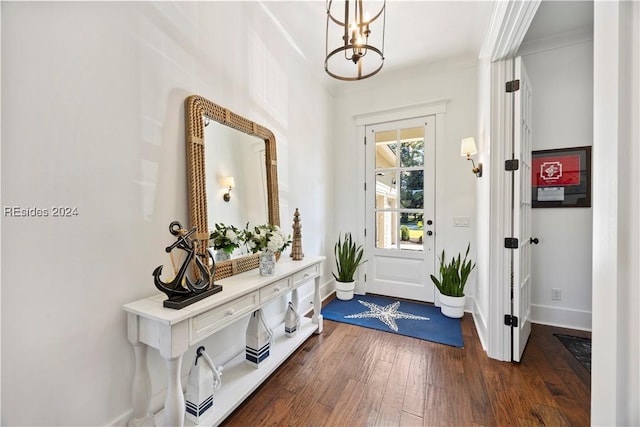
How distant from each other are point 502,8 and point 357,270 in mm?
2928

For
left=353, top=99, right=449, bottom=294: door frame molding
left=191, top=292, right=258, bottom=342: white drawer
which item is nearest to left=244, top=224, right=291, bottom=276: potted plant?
left=191, top=292, right=258, bottom=342: white drawer

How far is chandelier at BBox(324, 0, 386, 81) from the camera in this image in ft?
4.67

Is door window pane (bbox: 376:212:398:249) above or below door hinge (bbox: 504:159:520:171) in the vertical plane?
below

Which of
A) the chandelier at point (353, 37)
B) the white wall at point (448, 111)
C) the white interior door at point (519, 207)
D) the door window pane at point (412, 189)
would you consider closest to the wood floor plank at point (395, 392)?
the white interior door at point (519, 207)

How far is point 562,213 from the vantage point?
8.53 feet

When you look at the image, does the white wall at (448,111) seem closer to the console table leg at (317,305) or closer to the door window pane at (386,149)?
the door window pane at (386,149)

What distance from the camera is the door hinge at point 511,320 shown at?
1994 mm

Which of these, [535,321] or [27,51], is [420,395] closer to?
[535,321]

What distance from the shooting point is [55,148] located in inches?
42.3

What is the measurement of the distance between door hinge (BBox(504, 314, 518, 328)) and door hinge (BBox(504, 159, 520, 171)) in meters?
1.13

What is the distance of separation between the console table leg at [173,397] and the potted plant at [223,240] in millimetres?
683

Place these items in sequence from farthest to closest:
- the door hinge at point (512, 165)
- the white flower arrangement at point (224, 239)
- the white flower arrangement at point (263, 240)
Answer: the door hinge at point (512, 165)
the white flower arrangement at point (263, 240)
the white flower arrangement at point (224, 239)

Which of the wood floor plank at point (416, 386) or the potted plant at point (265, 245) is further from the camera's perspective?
the potted plant at point (265, 245)

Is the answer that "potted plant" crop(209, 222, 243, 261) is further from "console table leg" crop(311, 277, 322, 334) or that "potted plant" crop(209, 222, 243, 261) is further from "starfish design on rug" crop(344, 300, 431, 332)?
"starfish design on rug" crop(344, 300, 431, 332)
